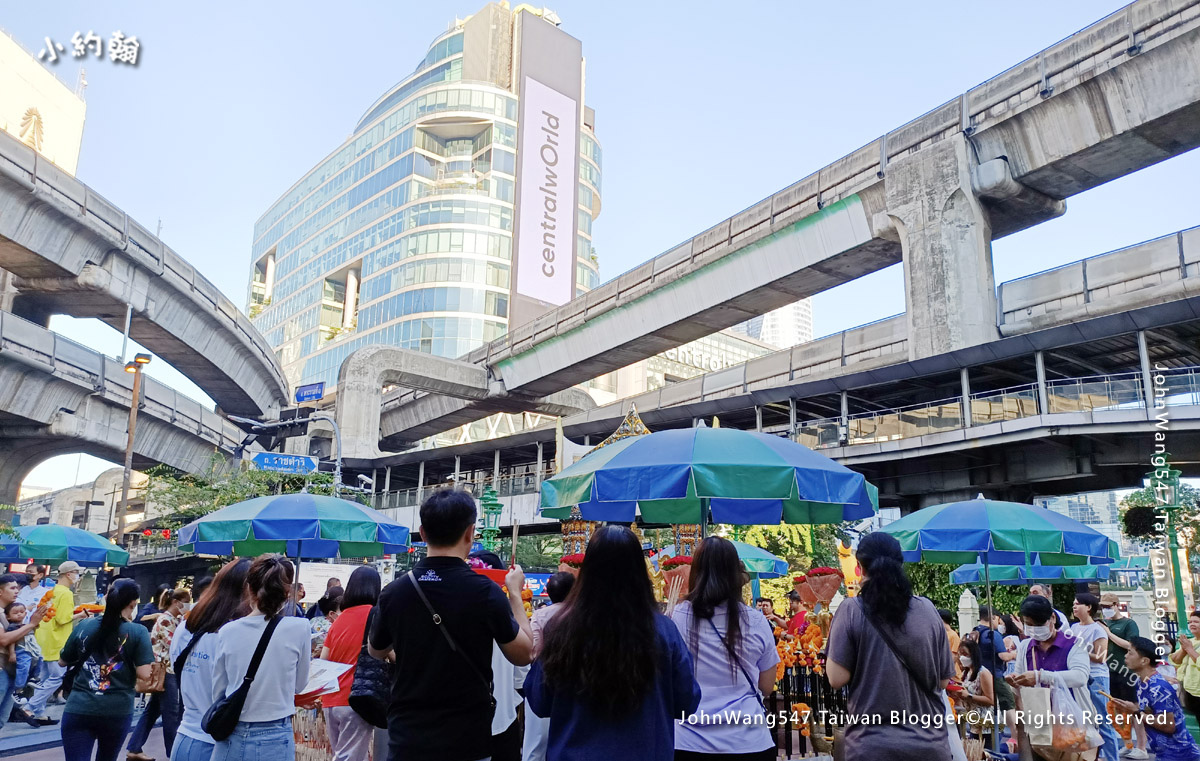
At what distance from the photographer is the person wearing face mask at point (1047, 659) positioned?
6141mm

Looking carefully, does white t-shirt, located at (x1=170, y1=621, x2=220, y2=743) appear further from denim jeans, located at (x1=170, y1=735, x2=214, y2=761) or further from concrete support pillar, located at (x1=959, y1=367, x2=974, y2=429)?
concrete support pillar, located at (x1=959, y1=367, x2=974, y2=429)

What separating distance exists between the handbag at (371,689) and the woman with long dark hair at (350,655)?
95cm

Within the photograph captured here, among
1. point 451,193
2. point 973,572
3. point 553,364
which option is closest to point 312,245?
point 451,193

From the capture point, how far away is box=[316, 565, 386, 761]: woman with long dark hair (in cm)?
532

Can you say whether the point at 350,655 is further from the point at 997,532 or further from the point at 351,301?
the point at 351,301

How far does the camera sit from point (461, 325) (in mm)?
70688

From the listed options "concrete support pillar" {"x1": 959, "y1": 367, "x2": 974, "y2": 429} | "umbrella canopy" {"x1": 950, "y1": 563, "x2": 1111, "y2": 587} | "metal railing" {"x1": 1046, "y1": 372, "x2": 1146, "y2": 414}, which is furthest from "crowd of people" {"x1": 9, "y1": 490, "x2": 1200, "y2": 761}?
"concrete support pillar" {"x1": 959, "y1": 367, "x2": 974, "y2": 429}

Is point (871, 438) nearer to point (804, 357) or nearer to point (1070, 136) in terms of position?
point (804, 357)

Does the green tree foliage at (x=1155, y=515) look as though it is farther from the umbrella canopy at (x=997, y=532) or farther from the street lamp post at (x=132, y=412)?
the street lamp post at (x=132, y=412)

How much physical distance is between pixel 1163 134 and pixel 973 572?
11.4 m

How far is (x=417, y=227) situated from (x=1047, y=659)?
241 ft

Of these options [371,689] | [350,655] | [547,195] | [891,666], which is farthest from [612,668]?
[547,195]

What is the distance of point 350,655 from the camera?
5.38 metres

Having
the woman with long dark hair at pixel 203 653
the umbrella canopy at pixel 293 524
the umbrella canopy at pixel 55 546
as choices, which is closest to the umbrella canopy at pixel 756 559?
the umbrella canopy at pixel 293 524
